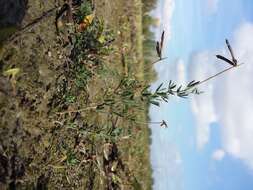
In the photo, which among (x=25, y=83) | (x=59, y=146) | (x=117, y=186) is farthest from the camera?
(x=117, y=186)

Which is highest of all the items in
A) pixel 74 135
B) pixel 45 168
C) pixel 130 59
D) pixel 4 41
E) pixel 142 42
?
pixel 142 42

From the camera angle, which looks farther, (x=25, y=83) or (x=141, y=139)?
(x=141, y=139)

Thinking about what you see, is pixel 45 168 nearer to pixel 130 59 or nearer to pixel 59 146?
pixel 59 146

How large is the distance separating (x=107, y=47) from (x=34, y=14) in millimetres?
851

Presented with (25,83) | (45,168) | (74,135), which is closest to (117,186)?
(74,135)

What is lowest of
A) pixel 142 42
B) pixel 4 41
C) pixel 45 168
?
pixel 45 168

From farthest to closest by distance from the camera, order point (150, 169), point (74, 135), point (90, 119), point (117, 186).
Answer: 1. point (150, 169)
2. point (117, 186)
3. point (90, 119)
4. point (74, 135)

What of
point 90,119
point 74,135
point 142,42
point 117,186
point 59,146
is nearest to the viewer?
point 59,146

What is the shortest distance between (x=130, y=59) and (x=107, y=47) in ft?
10.3

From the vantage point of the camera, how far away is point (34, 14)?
366 centimetres

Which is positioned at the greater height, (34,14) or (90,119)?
(34,14)

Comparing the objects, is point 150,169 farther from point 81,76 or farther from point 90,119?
point 81,76

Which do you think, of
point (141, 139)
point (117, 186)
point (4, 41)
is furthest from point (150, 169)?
point (4, 41)

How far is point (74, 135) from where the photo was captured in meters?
4.17
